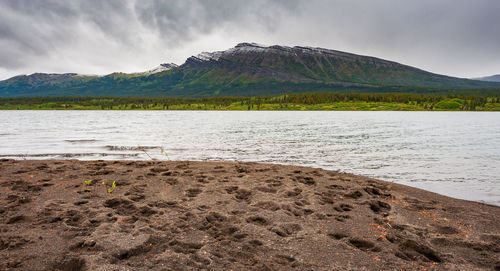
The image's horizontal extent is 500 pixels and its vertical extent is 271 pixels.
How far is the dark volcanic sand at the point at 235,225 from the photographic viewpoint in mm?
5445

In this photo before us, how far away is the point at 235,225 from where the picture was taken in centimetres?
703

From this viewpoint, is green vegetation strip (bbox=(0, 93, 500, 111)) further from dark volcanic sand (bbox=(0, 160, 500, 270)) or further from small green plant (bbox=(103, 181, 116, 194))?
small green plant (bbox=(103, 181, 116, 194))

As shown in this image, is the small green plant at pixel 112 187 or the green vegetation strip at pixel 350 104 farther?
the green vegetation strip at pixel 350 104

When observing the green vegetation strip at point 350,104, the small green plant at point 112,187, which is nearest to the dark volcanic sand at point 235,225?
the small green plant at point 112,187

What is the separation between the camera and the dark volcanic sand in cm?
545

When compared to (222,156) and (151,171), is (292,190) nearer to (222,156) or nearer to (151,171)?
(151,171)

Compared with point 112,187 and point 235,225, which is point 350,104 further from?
point 235,225

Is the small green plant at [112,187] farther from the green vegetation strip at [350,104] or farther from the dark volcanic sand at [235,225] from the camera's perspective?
the green vegetation strip at [350,104]

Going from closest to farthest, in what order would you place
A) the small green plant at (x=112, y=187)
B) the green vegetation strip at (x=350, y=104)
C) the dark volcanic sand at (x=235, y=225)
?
the dark volcanic sand at (x=235, y=225) → the small green plant at (x=112, y=187) → the green vegetation strip at (x=350, y=104)

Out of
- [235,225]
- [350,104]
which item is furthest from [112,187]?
[350,104]

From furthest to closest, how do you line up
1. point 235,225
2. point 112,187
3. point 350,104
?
point 350,104 → point 112,187 → point 235,225

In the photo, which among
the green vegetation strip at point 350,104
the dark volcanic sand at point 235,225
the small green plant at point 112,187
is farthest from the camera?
the green vegetation strip at point 350,104

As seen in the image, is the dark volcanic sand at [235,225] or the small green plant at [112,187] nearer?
the dark volcanic sand at [235,225]

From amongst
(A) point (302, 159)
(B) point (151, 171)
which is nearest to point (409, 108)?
(A) point (302, 159)
